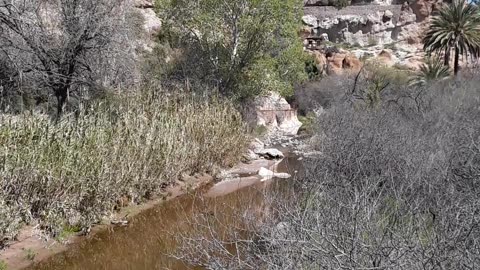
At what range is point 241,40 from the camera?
62.0 ft

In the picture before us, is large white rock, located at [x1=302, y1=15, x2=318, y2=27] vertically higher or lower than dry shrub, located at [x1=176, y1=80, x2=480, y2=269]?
higher

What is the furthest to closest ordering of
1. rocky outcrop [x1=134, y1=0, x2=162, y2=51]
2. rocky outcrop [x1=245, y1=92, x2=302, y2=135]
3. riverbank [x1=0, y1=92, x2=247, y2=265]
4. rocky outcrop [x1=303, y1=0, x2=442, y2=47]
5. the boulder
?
rocky outcrop [x1=303, y1=0, x2=442, y2=47], rocky outcrop [x1=134, y1=0, x2=162, y2=51], rocky outcrop [x1=245, y1=92, x2=302, y2=135], the boulder, riverbank [x1=0, y1=92, x2=247, y2=265]

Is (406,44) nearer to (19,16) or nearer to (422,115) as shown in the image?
(422,115)

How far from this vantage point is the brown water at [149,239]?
6.58m

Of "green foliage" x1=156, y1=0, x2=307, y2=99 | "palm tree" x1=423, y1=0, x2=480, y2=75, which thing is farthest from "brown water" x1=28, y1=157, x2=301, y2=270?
"palm tree" x1=423, y1=0, x2=480, y2=75

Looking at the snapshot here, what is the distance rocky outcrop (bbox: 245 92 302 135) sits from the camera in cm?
2345

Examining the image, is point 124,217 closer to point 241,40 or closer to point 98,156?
point 98,156

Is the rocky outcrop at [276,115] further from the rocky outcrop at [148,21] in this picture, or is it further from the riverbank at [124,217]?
the riverbank at [124,217]

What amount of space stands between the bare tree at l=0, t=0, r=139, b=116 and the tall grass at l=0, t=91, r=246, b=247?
1.10m

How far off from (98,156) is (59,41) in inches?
163

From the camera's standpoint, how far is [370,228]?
11.5 feet

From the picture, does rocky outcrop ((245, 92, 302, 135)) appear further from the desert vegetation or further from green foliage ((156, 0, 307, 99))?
the desert vegetation

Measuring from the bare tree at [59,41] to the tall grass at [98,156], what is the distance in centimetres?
110

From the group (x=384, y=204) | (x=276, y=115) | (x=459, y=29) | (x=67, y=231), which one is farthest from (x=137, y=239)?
(x=459, y=29)
